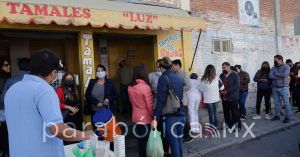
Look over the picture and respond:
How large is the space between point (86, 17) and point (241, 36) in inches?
279

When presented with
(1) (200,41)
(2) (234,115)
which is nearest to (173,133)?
(2) (234,115)

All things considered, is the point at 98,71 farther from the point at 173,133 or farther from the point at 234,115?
the point at 234,115

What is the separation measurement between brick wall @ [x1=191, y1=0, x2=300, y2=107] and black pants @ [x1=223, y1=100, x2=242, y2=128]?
6.41ft

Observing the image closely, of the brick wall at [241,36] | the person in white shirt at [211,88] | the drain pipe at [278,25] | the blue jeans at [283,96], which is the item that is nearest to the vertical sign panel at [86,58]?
the person in white shirt at [211,88]

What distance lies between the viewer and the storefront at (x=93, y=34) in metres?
6.38

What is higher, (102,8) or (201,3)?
(201,3)

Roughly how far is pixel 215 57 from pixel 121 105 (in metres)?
3.30

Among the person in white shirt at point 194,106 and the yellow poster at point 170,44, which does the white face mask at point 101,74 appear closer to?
the person in white shirt at point 194,106

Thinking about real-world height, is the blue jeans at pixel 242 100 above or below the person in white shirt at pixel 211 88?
below

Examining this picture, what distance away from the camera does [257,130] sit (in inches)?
370

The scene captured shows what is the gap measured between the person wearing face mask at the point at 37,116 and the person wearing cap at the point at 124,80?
274 inches

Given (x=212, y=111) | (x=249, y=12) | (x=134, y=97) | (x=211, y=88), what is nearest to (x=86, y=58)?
(x=134, y=97)

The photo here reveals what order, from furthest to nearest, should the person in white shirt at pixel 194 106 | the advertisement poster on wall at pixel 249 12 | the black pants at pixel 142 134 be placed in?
the advertisement poster on wall at pixel 249 12, the person in white shirt at pixel 194 106, the black pants at pixel 142 134

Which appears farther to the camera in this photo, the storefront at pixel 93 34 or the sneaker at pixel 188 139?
the sneaker at pixel 188 139
